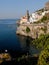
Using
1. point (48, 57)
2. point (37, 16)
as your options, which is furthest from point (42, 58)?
point (37, 16)

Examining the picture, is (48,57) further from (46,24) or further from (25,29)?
(25,29)

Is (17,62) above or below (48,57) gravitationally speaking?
below

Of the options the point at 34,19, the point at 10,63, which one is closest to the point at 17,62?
the point at 10,63

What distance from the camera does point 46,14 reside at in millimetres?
146250

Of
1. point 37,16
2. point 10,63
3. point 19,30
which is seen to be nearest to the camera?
point 10,63

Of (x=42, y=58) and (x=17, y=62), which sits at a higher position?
(x=42, y=58)

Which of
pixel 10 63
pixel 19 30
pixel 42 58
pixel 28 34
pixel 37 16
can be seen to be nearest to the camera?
pixel 42 58

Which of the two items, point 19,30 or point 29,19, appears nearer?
point 19,30

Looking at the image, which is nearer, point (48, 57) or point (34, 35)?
point (48, 57)

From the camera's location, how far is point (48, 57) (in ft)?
96.1

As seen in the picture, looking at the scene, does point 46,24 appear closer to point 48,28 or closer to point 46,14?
point 48,28

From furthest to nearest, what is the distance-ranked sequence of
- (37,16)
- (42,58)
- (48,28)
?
(37,16) → (48,28) → (42,58)

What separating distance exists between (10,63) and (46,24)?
6819cm

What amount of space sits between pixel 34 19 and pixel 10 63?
116m
